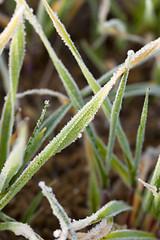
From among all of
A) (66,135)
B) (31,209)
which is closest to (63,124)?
(31,209)

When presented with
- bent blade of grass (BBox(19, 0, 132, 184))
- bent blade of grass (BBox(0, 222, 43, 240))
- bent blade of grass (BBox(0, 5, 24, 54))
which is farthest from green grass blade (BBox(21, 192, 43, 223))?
bent blade of grass (BBox(0, 5, 24, 54))

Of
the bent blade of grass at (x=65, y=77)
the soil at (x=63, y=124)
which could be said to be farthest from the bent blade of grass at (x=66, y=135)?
the soil at (x=63, y=124)

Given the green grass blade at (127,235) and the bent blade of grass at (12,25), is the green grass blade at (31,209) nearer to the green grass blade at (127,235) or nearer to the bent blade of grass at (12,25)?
the green grass blade at (127,235)

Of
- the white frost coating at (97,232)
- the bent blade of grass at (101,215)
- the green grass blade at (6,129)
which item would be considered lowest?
the white frost coating at (97,232)

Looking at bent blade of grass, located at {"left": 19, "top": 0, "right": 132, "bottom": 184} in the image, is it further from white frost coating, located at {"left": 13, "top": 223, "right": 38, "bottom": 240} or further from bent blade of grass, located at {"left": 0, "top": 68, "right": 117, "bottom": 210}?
white frost coating, located at {"left": 13, "top": 223, "right": 38, "bottom": 240}

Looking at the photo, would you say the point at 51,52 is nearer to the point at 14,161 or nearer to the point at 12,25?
the point at 12,25
